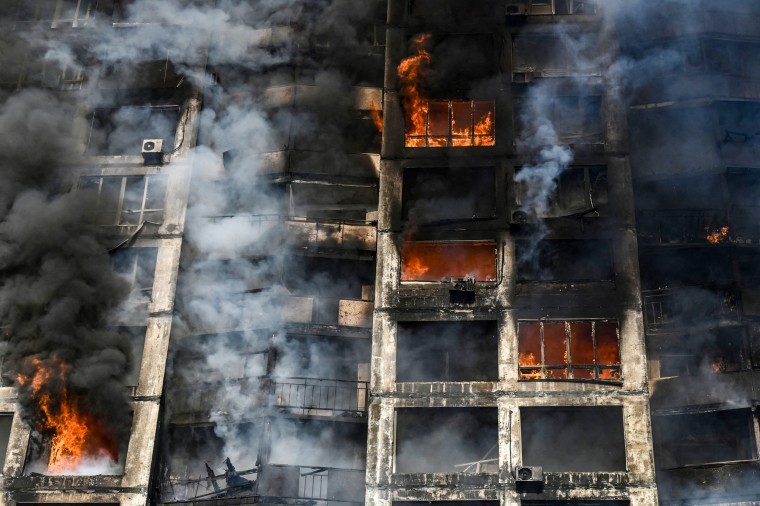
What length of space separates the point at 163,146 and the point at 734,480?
61.6ft

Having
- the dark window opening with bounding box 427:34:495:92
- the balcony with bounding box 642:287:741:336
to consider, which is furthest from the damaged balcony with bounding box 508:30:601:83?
the balcony with bounding box 642:287:741:336

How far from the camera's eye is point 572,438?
794 inches

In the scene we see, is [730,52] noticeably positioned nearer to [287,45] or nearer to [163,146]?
[287,45]

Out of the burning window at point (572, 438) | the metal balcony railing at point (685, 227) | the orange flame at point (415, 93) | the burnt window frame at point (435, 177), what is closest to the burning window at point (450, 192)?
the burnt window frame at point (435, 177)

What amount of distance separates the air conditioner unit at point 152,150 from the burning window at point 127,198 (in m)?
0.55

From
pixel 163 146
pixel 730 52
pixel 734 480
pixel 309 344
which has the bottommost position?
pixel 734 480

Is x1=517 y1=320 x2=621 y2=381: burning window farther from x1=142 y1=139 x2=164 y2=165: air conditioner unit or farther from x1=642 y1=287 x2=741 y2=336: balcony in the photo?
x1=142 y1=139 x2=164 y2=165: air conditioner unit

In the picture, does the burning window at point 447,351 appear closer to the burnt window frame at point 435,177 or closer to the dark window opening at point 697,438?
the burnt window frame at point 435,177

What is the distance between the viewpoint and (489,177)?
872 inches

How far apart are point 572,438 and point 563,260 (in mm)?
4846

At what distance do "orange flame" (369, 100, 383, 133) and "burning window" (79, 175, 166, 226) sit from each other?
6723 millimetres

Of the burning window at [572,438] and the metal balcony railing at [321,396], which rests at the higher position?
the metal balcony railing at [321,396]

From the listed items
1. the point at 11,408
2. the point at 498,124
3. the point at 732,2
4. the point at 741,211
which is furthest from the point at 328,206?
the point at 732,2

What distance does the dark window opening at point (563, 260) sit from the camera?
69.1 ft
